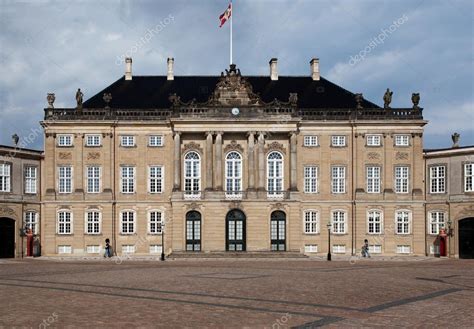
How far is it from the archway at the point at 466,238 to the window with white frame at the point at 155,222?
75.8 feet

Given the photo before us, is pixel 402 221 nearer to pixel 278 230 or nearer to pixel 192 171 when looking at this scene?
pixel 278 230

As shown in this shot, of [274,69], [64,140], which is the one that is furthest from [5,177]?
[274,69]

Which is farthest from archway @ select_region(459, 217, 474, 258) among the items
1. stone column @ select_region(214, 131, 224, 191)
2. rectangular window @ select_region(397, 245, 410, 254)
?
stone column @ select_region(214, 131, 224, 191)

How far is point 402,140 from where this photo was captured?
2103 inches

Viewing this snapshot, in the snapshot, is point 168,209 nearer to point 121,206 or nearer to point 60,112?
point 121,206

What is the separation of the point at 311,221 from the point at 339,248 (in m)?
3.07

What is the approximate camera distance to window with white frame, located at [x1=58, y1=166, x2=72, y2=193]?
52.8 meters

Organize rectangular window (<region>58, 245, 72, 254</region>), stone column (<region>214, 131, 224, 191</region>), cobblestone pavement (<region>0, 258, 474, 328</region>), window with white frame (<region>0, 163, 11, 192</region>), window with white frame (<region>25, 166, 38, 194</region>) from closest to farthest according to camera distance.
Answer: cobblestone pavement (<region>0, 258, 474, 328</region>) < window with white frame (<region>0, 163, 11, 192</region>) < stone column (<region>214, 131, 224, 191</region>) < window with white frame (<region>25, 166, 38, 194</region>) < rectangular window (<region>58, 245, 72, 254</region>)

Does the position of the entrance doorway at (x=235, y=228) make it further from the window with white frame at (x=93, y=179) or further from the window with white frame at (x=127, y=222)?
the window with white frame at (x=93, y=179)

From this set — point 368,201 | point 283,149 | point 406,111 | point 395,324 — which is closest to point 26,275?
point 395,324

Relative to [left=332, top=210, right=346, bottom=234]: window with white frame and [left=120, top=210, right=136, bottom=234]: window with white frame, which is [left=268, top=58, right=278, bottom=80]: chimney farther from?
[left=120, top=210, right=136, bottom=234]: window with white frame

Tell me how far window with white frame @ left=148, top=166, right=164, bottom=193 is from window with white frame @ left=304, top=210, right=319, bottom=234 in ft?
38.7

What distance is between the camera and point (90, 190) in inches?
2083

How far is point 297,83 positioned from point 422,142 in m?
12.0
